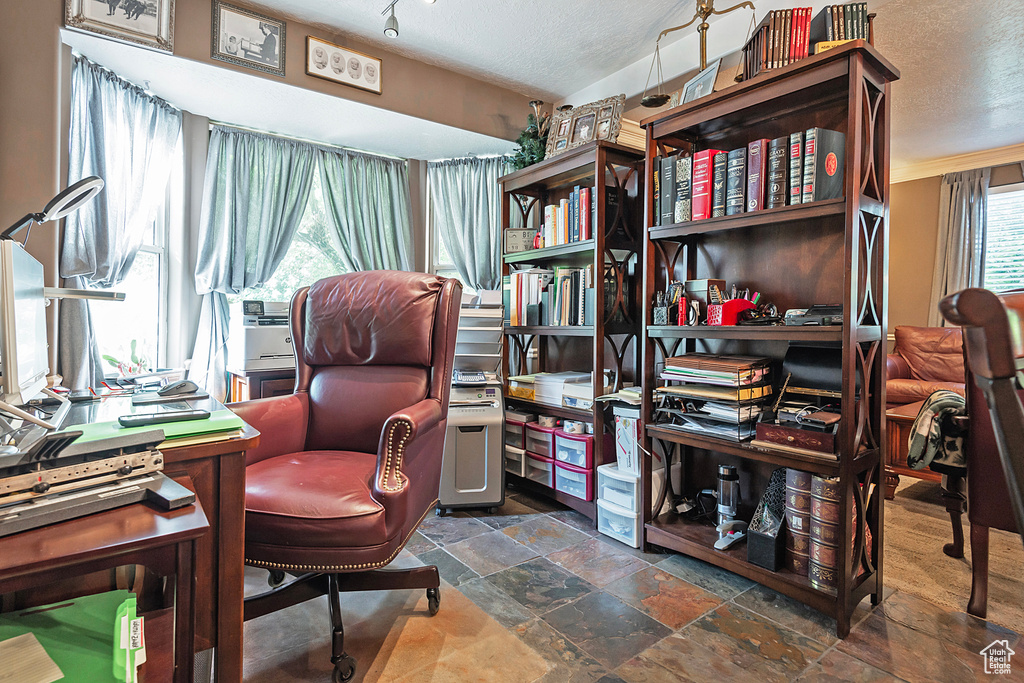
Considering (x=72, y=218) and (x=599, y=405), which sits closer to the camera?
(x=72, y=218)

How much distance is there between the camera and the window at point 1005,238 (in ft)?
15.5

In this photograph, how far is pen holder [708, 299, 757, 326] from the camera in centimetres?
203

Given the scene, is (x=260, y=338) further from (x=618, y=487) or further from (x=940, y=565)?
(x=940, y=565)

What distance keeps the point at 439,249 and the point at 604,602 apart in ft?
9.57

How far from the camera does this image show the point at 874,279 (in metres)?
1.84

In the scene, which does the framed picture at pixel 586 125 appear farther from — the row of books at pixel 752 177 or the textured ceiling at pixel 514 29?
the row of books at pixel 752 177

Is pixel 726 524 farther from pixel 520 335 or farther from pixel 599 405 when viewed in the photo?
pixel 520 335

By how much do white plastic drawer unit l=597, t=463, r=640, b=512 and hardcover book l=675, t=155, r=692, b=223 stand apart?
1130 millimetres

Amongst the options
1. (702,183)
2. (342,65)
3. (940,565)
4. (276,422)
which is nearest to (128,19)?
(342,65)

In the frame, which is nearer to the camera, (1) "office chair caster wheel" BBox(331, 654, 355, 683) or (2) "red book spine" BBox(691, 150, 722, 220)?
(1) "office chair caster wheel" BBox(331, 654, 355, 683)

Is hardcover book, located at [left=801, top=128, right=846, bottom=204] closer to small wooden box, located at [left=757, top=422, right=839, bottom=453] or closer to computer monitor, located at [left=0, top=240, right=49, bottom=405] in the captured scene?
small wooden box, located at [left=757, top=422, right=839, bottom=453]

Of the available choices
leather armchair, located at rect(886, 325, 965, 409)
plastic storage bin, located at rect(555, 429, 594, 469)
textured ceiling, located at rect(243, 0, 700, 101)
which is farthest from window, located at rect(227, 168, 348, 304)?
leather armchair, located at rect(886, 325, 965, 409)

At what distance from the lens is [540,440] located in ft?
9.62

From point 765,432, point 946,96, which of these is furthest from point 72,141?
point 946,96
